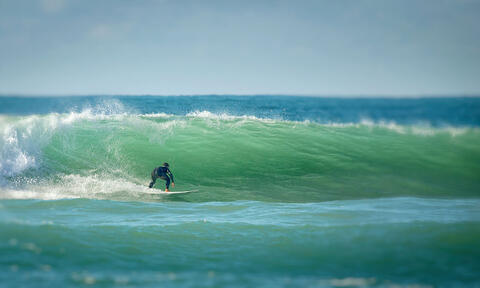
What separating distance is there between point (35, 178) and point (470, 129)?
18.0 metres

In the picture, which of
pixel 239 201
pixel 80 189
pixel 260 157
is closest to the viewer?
pixel 239 201

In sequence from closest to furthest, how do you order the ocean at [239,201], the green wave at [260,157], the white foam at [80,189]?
the ocean at [239,201] → the white foam at [80,189] → the green wave at [260,157]

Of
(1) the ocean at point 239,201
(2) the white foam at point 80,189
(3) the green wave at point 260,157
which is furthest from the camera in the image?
(3) the green wave at point 260,157

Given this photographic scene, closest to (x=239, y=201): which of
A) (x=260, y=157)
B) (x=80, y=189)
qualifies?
(x=80, y=189)

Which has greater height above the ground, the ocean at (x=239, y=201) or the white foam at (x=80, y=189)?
the ocean at (x=239, y=201)

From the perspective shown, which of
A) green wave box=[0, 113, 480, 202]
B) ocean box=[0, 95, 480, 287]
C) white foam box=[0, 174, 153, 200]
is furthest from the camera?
green wave box=[0, 113, 480, 202]

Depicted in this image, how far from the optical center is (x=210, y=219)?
305 inches

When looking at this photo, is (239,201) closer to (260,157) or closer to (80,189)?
(80,189)

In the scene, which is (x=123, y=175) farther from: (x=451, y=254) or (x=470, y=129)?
(x=470, y=129)

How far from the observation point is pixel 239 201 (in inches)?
387

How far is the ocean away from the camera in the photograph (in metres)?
5.14

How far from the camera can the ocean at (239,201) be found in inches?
202

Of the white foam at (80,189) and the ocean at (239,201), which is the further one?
the white foam at (80,189)

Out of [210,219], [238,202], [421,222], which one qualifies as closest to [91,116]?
[238,202]
